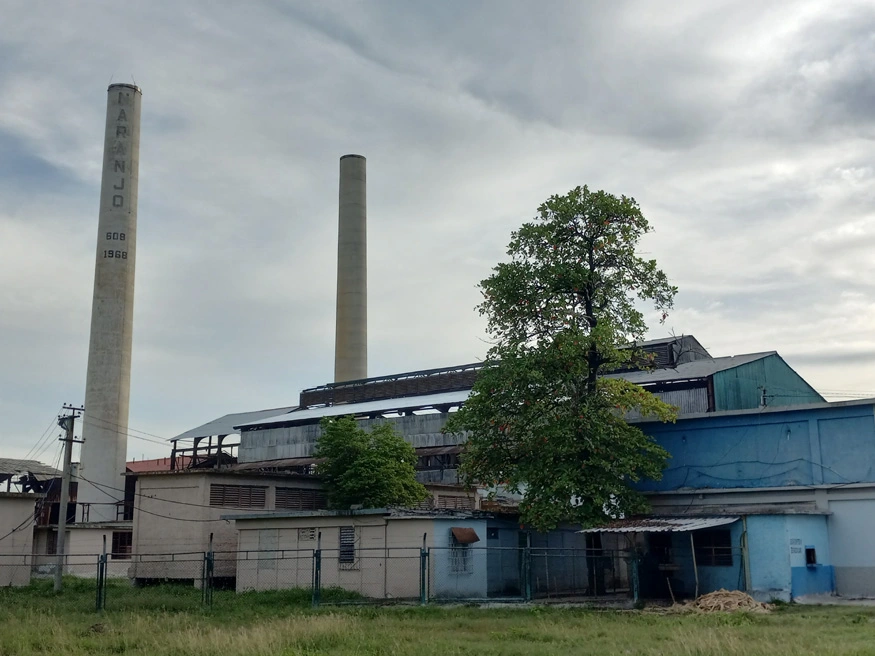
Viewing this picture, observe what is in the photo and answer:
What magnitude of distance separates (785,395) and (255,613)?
29789mm

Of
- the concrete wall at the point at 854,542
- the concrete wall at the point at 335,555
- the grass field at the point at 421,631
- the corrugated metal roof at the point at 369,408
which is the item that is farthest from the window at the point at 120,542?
the concrete wall at the point at 854,542

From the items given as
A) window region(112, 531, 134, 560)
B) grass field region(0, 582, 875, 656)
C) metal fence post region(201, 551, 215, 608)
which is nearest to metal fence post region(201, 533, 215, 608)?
metal fence post region(201, 551, 215, 608)

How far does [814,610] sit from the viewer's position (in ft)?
81.5

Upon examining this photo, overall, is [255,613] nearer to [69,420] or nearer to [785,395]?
[69,420]

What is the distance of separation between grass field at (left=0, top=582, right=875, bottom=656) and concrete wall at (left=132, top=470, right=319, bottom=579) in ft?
30.4

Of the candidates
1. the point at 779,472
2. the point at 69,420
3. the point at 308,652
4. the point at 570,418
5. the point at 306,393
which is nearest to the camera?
the point at 308,652

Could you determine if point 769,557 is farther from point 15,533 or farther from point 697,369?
point 15,533

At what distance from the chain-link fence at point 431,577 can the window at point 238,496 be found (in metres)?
2.69

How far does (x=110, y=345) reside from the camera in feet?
208

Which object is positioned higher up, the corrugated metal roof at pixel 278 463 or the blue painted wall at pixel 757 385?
the blue painted wall at pixel 757 385

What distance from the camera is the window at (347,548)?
3167 centimetres

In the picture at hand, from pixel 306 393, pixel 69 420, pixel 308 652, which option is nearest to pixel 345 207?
pixel 306 393

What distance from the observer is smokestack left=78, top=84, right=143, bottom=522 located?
205 feet

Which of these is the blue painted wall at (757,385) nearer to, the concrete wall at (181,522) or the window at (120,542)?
the concrete wall at (181,522)
